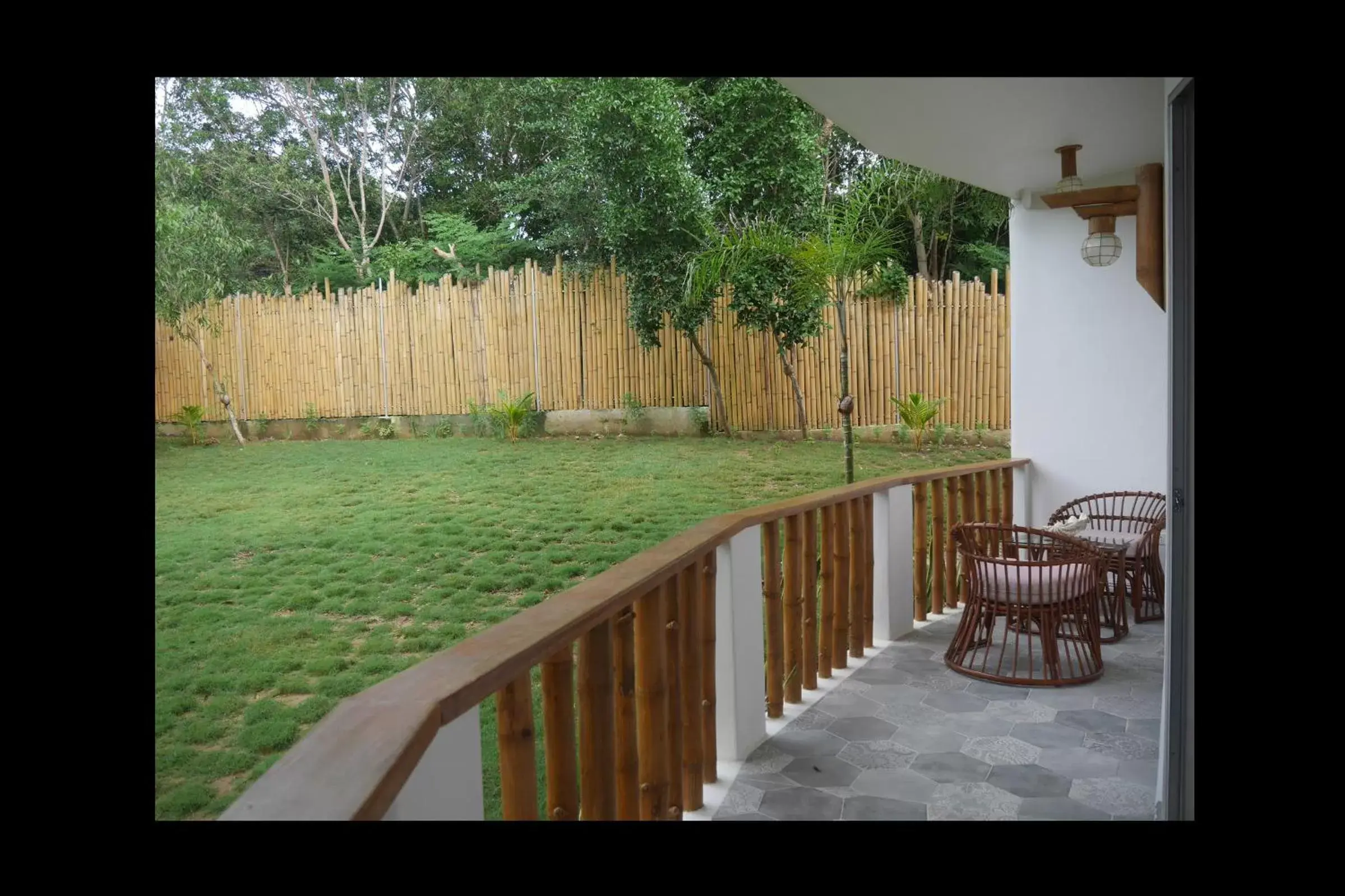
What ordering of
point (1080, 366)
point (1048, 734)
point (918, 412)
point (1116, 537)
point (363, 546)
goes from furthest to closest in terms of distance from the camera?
1. point (918, 412)
2. point (363, 546)
3. point (1080, 366)
4. point (1116, 537)
5. point (1048, 734)

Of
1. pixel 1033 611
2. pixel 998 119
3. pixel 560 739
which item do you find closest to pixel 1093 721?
pixel 1033 611

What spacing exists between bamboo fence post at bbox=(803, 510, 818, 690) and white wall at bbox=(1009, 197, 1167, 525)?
2.55 metres

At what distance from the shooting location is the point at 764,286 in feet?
26.7

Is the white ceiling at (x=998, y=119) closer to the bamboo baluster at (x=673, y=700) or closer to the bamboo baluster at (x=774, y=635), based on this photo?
the bamboo baluster at (x=774, y=635)

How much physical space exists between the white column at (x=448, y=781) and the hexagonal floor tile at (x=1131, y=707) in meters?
2.41

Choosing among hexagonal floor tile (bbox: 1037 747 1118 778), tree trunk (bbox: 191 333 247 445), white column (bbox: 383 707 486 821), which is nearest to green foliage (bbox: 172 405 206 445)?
tree trunk (bbox: 191 333 247 445)

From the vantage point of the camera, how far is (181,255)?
31.9ft

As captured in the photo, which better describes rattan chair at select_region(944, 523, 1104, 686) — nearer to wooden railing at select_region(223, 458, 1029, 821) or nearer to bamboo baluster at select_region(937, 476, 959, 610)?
wooden railing at select_region(223, 458, 1029, 821)

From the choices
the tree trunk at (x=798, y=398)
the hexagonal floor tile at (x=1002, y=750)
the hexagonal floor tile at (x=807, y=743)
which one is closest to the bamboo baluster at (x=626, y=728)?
the hexagonal floor tile at (x=807, y=743)

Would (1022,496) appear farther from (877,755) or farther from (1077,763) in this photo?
(877,755)

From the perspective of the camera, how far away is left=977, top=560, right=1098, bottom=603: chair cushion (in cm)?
317

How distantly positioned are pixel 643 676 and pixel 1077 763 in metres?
1.37

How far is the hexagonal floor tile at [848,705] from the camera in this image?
2.91 meters
